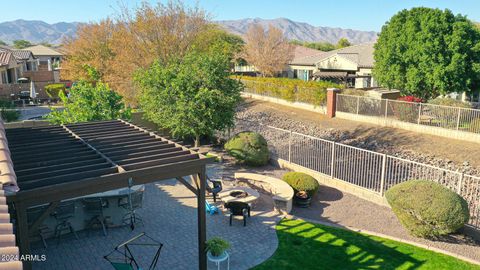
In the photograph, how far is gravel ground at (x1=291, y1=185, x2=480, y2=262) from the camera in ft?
33.0

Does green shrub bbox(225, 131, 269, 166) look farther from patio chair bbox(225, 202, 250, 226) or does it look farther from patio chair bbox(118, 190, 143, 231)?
patio chair bbox(118, 190, 143, 231)

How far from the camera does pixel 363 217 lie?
11859 mm

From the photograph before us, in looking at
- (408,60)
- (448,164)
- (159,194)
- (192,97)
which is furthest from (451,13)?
(159,194)

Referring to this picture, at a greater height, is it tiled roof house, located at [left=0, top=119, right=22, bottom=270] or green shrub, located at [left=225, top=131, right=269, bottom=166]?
tiled roof house, located at [left=0, top=119, right=22, bottom=270]

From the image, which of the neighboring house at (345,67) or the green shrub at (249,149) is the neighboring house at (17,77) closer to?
the green shrub at (249,149)

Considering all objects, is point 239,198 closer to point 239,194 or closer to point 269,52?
point 239,194

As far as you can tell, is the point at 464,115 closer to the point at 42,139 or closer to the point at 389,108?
the point at 389,108

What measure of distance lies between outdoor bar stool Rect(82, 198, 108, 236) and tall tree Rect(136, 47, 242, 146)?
8006 millimetres

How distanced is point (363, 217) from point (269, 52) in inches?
1569

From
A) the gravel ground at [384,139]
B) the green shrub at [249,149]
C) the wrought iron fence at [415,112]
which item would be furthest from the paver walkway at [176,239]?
the wrought iron fence at [415,112]

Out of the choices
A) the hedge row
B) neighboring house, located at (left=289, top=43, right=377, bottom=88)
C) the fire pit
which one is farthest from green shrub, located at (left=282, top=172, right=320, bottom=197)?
neighboring house, located at (left=289, top=43, right=377, bottom=88)

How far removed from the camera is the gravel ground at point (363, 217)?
33.0 feet

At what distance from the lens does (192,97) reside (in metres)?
17.9

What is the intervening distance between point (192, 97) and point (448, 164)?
12.9 metres
